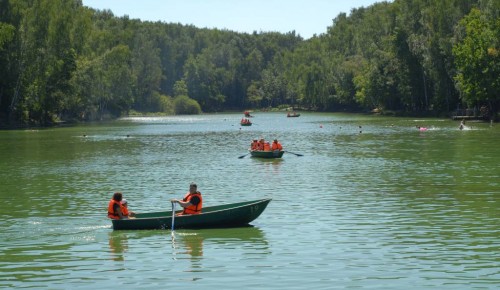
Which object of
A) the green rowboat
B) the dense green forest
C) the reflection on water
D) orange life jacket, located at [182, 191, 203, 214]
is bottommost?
the reflection on water

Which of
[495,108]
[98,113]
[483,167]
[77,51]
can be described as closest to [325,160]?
[483,167]

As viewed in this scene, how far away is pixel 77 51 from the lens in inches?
5802

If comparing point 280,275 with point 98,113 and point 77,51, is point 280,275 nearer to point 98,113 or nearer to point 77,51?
point 77,51

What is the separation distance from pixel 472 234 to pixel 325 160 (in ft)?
116

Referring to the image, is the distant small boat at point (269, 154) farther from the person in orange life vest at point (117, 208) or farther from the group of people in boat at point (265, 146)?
the person in orange life vest at point (117, 208)

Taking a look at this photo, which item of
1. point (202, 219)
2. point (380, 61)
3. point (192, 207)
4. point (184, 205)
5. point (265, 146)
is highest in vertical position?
point (380, 61)

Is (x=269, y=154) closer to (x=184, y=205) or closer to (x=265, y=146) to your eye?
(x=265, y=146)

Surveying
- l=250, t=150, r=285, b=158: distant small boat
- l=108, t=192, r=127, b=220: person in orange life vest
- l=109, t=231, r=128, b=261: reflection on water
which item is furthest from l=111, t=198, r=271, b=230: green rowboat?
l=250, t=150, r=285, b=158: distant small boat

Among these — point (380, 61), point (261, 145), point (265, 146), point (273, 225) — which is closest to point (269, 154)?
point (265, 146)

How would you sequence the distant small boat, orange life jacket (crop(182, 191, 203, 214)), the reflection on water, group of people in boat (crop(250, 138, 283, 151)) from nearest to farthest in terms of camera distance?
1. the reflection on water
2. orange life jacket (crop(182, 191, 203, 214))
3. the distant small boat
4. group of people in boat (crop(250, 138, 283, 151))

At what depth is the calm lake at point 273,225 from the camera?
23.7 m

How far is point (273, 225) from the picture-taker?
1286 inches

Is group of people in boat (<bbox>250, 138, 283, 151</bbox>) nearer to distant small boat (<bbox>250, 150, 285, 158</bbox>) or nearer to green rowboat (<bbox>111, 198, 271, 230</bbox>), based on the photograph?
distant small boat (<bbox>250, 150, 285, 158</bbox>)

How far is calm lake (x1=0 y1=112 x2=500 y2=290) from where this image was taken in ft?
77.9
